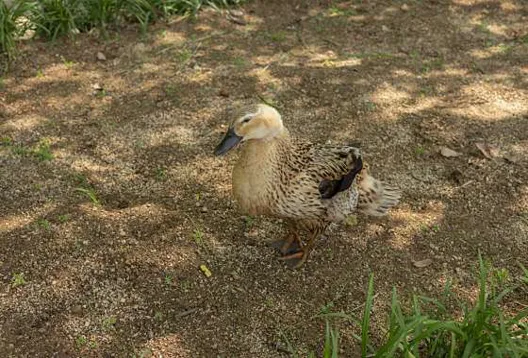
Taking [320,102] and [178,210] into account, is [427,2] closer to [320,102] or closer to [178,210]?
[320,102]

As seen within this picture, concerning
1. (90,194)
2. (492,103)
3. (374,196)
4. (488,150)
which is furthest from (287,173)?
(492,103)

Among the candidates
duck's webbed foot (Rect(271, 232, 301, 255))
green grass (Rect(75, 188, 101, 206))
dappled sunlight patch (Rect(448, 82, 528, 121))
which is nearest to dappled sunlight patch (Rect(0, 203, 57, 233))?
green grass (Rect(75, 188, 101, 206))

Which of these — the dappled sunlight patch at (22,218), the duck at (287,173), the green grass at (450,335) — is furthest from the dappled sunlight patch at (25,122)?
the green grass at (450,335)

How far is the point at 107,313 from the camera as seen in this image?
3359 mm

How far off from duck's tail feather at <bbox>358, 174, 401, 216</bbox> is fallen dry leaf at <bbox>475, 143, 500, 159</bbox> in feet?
4.64

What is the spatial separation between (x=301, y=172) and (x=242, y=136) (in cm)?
45

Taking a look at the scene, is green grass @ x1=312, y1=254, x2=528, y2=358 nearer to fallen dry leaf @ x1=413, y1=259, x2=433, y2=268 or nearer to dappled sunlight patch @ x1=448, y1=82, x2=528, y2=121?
fallen dry leaf @ x1=413, y1=259, x2=433, y2=268

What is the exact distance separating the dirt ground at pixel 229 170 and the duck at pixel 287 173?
56 cm

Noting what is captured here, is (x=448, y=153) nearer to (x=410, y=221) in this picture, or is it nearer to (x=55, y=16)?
(x=410, y=221)

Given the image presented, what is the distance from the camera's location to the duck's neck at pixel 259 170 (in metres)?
3.23

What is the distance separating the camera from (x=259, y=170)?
3.23 metres

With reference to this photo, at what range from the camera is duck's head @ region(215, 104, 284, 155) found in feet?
10.2

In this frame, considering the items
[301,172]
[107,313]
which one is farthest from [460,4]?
[107,313]

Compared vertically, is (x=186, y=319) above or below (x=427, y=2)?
below
